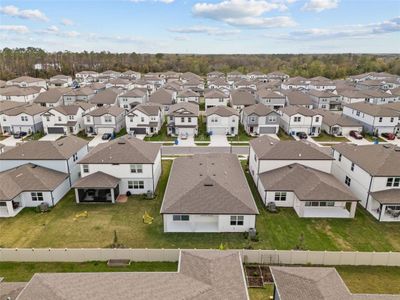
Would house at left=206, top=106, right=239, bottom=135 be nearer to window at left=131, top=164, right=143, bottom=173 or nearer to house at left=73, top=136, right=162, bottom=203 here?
house at left=73, top=136, right=162, bottom=203

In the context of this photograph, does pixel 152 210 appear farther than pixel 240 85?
No

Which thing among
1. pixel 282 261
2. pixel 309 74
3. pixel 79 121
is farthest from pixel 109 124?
pixel 309 74

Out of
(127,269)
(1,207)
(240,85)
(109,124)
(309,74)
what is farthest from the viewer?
(309,74)

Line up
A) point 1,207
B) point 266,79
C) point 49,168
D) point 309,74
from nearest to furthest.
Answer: point 1,207, point 49,168, point 266,79, point 309,74

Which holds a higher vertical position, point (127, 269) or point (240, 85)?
point (240, 85)

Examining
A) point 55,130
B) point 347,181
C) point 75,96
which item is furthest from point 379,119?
point 75,96

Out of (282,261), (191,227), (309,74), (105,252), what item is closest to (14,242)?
(105,252)

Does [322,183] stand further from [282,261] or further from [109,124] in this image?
[109,124]
